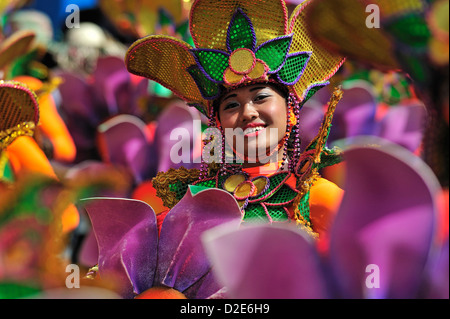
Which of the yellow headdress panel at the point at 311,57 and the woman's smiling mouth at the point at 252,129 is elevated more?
the yellow headdress panel at the point at 311,57

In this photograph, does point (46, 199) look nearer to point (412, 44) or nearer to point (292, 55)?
point (412, 44)

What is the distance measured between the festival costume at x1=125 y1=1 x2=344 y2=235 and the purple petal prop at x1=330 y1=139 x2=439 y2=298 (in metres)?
0.91

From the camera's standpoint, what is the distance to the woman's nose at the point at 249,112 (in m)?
1.68

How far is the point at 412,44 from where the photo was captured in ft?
2.28

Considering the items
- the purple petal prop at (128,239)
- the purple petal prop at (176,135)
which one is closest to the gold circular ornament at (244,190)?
the purple petal prop at (128,239)

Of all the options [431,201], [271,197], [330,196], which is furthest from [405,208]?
[271,197]

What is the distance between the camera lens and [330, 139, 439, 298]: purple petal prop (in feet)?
2.06

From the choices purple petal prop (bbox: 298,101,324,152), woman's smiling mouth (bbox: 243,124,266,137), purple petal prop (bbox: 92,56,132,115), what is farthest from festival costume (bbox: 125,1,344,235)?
purple petal prop (bbox: 92,56,132,115)

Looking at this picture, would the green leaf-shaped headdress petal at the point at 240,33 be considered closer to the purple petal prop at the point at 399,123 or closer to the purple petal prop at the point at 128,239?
the purple petal prop at the point at 128,239

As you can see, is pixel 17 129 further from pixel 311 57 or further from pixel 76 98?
pixel 76 98

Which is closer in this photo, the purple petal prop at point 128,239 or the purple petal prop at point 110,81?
the purple petal prop at point 128,239

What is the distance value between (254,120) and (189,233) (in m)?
0.70

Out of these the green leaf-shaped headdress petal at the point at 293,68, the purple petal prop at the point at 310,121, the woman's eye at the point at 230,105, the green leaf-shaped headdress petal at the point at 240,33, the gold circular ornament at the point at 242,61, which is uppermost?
the green leaf-shaped headdress petal at the point at 240,33
